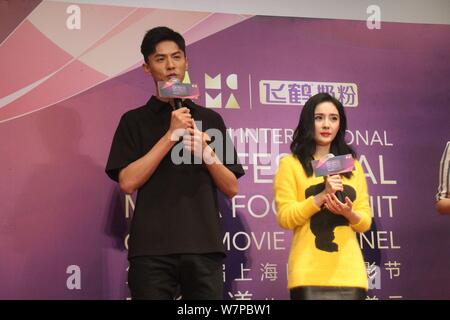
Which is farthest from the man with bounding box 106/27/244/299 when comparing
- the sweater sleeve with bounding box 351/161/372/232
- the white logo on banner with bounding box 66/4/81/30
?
the white logo on banner with bounding box 66/4/81/30

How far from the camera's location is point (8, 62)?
146 inches

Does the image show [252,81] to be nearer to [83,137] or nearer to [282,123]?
[282,123]

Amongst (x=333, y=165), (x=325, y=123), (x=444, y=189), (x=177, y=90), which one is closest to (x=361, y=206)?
(x=333, y=165)

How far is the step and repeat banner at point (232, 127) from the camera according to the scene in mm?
3617

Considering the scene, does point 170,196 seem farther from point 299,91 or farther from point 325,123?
point 299,91

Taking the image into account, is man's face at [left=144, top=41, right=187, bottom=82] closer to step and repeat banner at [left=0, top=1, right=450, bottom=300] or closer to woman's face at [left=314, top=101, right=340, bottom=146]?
step and repeat banner at [left=0, top=1, right=450, bottom=300]

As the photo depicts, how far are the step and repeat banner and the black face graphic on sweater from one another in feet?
2.17

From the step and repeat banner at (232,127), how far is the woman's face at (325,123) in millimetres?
563

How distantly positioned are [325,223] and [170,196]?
682mm

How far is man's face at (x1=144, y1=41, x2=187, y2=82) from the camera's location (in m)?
3.28

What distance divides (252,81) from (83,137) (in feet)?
3.10

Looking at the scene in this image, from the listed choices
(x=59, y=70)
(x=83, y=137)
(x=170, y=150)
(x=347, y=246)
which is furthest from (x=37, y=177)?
(x=347, y=246)
